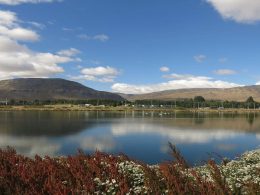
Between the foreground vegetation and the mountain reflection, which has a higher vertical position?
the foreground vegetation

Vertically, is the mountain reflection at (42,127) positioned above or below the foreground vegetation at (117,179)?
below

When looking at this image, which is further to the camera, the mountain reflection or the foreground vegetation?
the mountain reflection

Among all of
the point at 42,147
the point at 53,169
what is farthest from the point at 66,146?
the point at 53,169

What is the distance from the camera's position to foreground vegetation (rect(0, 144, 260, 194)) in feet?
26.7

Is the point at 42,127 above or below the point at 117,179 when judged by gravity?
below

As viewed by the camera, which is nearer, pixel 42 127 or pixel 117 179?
pixel 117 179

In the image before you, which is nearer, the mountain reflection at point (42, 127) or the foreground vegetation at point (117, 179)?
the foreground vegetation at point (117, 179)

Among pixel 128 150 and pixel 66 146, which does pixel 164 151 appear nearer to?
pixel 128 150

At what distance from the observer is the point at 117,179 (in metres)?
9.98

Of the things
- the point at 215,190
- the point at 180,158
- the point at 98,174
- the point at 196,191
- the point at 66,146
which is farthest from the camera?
the point at 66,146

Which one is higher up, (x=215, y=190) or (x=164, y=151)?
(x=215, y=190)

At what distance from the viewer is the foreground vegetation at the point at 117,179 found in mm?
8125

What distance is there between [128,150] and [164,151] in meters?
5.54

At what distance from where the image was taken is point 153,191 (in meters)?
8.46
